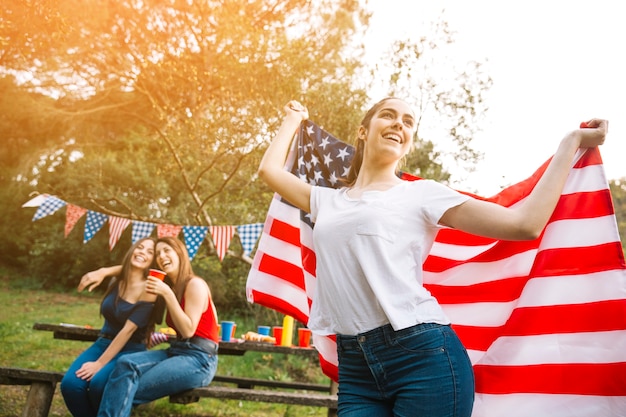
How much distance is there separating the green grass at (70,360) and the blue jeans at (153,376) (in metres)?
1.90

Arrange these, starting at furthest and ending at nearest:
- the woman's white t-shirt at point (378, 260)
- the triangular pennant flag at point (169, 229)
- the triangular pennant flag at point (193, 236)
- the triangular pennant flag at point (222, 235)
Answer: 1. the triangular pennant flag at point (169, 229)
2. the triangular pennant flag at point (222, 235)
3. the triangular pennant flag at point (193, 236)
4. the woman's white t-shirt at point (378, 260)

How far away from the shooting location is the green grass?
6.46 m

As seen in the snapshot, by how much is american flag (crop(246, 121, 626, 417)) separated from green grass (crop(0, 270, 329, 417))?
14.1 ft

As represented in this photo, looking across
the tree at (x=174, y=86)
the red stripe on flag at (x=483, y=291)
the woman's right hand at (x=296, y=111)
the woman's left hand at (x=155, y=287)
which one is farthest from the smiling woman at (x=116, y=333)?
the tree at (x=174, y=86)

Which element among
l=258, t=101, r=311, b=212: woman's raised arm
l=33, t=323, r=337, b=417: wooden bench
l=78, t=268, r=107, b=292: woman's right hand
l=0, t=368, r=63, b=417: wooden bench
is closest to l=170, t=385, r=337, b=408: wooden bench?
l=33, t=323, r=337, b=417: wooden bench

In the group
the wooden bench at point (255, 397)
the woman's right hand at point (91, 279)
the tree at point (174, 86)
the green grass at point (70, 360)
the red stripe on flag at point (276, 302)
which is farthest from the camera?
the tree at point (174, 86)

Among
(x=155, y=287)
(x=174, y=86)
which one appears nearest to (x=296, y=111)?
(x=155, y=287)

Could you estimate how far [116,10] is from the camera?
18.7 m

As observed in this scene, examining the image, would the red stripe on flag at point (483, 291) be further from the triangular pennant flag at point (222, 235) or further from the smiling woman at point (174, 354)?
the triangular pennant flag at point (222, 235)

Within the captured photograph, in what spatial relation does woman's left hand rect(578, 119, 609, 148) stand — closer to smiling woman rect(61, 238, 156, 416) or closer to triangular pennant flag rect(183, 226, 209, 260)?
smiling woman rect(61, 238, 156, 416)

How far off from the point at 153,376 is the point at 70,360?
5.39 m

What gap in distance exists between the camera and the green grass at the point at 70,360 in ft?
21.2

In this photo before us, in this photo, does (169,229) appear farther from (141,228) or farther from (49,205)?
(49,205)

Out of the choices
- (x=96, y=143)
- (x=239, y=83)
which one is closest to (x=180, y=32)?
(x=96, y=143)
